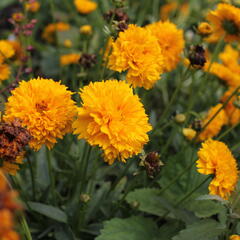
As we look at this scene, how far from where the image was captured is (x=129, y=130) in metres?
1.13

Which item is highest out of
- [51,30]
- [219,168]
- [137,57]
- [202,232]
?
[137,57]

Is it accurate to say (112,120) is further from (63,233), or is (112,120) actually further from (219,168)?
(63,233)

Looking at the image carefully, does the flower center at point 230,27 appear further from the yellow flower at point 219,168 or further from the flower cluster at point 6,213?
the flower cluster at point 6,213

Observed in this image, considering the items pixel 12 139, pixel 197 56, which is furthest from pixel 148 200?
pixel 12 139

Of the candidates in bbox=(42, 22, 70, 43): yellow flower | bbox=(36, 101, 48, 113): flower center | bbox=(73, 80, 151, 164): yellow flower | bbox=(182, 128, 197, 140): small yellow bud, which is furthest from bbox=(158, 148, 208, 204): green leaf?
bbox=(42, 22, 70, 43): yellow flower

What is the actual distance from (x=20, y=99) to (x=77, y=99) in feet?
1.66

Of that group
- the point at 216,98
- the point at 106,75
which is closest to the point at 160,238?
the point at 106,75

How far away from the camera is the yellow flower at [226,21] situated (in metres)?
1.61

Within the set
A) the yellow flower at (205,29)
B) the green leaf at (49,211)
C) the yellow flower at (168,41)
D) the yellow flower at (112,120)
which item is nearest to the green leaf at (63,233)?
the green leaf at (49,211)

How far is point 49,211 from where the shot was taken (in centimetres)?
147

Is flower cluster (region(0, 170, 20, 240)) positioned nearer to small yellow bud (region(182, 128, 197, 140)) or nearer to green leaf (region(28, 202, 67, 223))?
green leaf (region(28, 202, 67, 223))

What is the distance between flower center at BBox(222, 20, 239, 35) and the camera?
1.68 m

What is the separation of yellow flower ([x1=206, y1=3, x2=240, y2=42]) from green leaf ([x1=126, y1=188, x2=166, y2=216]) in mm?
707

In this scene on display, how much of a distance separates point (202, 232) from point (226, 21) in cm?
87
